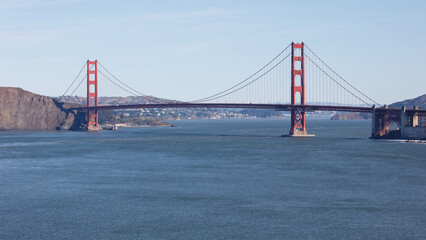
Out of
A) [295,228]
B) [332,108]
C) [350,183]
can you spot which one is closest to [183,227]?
[295,228]

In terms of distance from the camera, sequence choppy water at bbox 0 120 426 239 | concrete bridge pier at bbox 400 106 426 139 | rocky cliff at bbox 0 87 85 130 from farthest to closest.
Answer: rocky cliff at bbox 0 87 85 130, concrete bridge pier at bbox 400 106 426 139, choppy water at bbox 0 120 426 239

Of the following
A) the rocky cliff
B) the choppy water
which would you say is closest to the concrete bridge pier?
the choppy water

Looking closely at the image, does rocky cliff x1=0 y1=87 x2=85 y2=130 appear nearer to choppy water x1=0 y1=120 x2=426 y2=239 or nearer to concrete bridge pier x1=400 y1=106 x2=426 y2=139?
concrete bridge pier x1=400 y1=106 x2=426 y2=139

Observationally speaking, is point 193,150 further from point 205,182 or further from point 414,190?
point 414,190

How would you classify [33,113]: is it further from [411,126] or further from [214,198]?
[214,198]

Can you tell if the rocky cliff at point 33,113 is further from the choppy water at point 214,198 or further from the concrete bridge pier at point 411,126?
the choppy water at point 214,198

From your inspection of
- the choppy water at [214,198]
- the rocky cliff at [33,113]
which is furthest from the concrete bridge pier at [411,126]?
the rocky cliff at [33,113]

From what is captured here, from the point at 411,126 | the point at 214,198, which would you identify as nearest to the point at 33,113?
the point at 411,126
